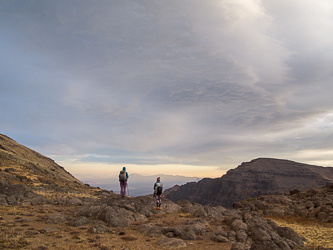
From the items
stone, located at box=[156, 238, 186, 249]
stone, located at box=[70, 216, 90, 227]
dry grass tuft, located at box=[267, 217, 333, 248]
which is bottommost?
dry grass tuft, located at box=[267, 217, 333, 248]

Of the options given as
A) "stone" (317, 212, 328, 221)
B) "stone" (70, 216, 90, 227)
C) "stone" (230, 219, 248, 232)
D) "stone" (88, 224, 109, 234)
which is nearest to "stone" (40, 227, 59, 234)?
"stone" (70, 216, 90, 227)

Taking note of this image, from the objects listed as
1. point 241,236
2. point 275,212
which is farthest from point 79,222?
point 275,212

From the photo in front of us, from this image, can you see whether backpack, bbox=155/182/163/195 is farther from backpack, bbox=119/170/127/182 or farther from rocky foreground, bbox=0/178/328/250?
backpack, bbox=119/170/127/182

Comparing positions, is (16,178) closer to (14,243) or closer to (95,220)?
(95,220)

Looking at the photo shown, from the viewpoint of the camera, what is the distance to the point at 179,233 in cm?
1412

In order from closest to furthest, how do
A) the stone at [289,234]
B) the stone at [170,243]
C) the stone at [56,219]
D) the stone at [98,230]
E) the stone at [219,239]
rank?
the stone at [170,243] → the stone at [219,239] → the stone at [98,230] → the stone at [289,234] → the stone at [56,219]

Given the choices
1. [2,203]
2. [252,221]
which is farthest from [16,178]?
[252,221]

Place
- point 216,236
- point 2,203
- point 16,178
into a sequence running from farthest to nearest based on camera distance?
point 16,178
point 2,203
point 216,236

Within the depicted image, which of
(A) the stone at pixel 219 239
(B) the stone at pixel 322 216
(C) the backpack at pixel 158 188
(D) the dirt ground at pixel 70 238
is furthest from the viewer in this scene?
(B) the stone at pixel 322 216

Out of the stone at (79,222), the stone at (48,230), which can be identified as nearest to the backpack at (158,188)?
the stone at (79,222)

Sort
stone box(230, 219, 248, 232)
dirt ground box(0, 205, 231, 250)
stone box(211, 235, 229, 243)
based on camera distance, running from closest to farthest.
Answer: dirt ground box(0, 205, 231, 250)
stone box(211, 235, 229, 243)
stone box(230, 219, 248, 232)

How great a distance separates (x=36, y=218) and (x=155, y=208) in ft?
38.1

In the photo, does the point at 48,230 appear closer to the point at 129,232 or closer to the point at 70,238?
the point at 70,238

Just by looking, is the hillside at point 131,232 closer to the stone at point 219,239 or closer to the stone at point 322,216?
the stone at point 219,239
